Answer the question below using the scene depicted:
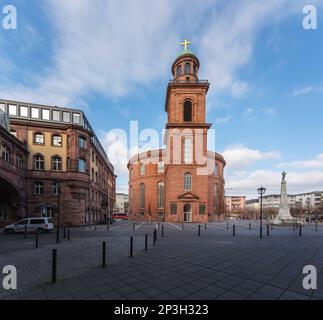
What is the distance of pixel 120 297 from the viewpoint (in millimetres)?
4980

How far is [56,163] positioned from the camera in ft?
98.8

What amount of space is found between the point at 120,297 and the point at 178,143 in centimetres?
3913

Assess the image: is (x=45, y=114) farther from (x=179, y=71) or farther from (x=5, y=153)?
(x=179, y=71)

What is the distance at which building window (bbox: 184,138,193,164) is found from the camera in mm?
43250

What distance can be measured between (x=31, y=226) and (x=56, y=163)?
11406mm

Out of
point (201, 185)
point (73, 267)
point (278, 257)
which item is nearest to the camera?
point (73, 267)

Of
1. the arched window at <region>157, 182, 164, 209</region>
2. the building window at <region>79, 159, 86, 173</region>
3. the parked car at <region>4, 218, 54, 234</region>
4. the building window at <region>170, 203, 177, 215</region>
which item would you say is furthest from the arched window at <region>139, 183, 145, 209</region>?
the parked car at <region>4, 218, 54, 234</region>

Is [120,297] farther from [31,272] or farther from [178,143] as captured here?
[178,143]

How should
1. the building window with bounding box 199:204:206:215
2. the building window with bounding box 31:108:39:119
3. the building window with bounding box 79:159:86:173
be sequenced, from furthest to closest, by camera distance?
the building window with bounding box 199:204:206:215 < the building window with bounding box 31:108:39:119 < the building window with bounding box 79:159:86:173

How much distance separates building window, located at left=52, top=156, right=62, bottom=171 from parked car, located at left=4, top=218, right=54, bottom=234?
10.4 m

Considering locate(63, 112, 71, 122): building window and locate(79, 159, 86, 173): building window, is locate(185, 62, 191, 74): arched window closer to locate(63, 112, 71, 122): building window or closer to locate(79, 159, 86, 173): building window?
locate(63, 112, 71, 122): building window

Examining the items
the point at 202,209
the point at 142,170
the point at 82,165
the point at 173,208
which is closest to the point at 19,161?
the point at 82,165

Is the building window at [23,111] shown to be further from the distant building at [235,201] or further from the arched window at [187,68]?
the distant building at [235,201]
